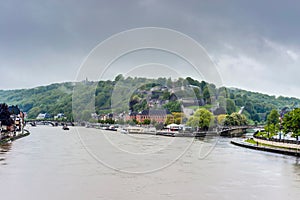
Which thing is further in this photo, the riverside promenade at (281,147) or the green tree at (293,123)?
the green tree at (293,123)

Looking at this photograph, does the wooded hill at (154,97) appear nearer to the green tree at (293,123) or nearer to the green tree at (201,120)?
the green tree at (201,120)

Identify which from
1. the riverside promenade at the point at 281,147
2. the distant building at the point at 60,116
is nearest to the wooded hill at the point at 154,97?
the distant building at the point at 60,116

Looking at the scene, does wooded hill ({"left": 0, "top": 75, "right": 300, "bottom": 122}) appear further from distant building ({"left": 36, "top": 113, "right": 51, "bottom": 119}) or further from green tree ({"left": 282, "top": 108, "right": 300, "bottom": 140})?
green tree ({"left": 282, "top": 108, "right": 300, "bottom": 140})

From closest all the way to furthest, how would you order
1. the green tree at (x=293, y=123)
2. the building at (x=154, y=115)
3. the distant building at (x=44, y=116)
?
the green tree at (x=293, y=123)
the building at (x=154, y=115)
the distant building at (x=44, y=116)

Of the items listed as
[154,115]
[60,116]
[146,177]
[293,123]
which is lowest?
[146,177]

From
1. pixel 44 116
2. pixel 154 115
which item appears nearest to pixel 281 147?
pixel 154 115

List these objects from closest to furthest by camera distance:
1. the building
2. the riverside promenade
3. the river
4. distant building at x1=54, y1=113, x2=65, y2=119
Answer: the river, the riverside promenade, the building, distant building at x1=54, y1=113, x2=65, y2=119

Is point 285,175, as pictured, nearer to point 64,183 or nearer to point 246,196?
point 246,196

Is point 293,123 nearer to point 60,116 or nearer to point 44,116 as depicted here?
point 60,116

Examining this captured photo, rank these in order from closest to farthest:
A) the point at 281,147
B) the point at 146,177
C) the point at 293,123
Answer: the point at 146,177 → the point at 293,123 → the point at 281,147

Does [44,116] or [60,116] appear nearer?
[60,116]

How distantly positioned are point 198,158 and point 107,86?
39481 millimetres

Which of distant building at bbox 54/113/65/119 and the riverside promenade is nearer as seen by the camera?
the riverside promenade

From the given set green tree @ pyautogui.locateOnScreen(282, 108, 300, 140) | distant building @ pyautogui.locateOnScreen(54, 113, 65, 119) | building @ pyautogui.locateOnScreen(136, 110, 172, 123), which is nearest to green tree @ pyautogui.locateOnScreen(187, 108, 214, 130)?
building @ pyautogui.locateOnScreen(136, 110, 172, 123)
